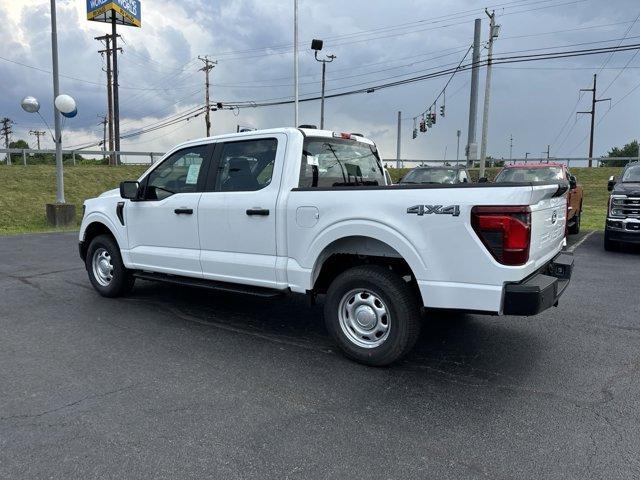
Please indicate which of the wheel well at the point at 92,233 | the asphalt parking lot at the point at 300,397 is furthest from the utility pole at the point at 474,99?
the wheel well at the point at 92,233

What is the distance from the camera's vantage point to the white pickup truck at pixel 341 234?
354cm

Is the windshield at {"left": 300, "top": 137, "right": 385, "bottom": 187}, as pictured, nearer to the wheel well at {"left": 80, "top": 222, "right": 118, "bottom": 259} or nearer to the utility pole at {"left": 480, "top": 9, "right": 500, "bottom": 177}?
the wheel well at {"left": 80, "top": 222, "right": 118, "bottom": 259}

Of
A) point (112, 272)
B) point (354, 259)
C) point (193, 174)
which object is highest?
point (193, 174)

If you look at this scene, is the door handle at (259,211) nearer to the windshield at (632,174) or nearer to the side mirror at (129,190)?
the side mirror at (129,190)

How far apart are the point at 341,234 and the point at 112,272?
3.56m

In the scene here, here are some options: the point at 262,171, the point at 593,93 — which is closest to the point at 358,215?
the point at 262,171

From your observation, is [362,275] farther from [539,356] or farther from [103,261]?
[103,261]

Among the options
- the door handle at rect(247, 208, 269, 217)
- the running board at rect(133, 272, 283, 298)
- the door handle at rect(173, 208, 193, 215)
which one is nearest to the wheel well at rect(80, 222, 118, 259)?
the running board at rect(133, 272, 283, 298)

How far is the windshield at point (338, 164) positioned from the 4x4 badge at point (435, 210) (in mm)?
1275

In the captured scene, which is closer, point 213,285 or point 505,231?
point 505,231

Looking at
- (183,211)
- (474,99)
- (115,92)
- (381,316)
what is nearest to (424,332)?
(381,316)

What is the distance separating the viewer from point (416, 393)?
369 cm

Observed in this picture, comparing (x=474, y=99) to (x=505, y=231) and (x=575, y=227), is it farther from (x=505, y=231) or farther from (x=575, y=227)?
(x=505, y=231)

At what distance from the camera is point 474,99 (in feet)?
84.1
